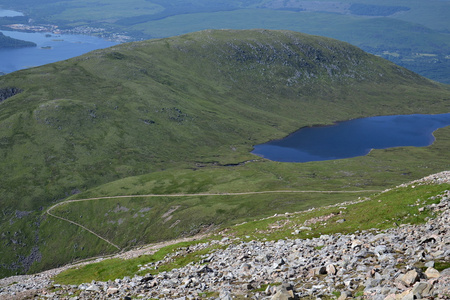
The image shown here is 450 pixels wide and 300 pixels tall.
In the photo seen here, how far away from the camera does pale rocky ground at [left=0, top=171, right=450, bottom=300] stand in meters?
27.6

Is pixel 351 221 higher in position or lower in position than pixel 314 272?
lower

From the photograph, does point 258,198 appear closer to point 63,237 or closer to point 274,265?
point 63,237

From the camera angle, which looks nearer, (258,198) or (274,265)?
(274,265)

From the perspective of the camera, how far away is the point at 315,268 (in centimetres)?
3516

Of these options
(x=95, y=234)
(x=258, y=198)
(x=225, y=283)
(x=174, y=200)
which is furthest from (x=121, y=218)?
(x=225, y=283)

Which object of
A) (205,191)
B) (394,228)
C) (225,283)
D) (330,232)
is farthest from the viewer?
(205,191)

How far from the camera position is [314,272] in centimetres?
3472

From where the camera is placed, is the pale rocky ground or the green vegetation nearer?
the pale rocky ground

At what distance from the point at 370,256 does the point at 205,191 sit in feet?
538

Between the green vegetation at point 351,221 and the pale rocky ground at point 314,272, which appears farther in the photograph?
the green vegetation at point 351,221

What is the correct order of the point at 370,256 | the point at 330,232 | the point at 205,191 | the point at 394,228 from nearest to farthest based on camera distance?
the point at 370,256 → the point at 394,228 → the point at 330,232 → the point at 205,191

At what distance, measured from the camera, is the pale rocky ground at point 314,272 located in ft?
90.6

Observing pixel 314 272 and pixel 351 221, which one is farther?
pixel 351 221

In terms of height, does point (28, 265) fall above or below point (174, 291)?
below
